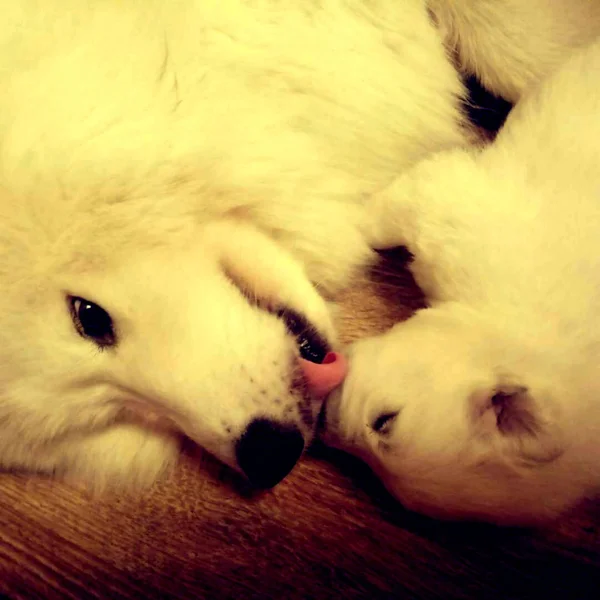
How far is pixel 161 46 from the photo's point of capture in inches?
36.2

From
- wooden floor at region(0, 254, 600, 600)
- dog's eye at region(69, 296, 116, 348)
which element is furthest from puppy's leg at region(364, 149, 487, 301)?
dog's eye at region(69, 296, 116, 348)

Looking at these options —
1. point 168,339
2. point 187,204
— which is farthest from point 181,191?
point 168,339

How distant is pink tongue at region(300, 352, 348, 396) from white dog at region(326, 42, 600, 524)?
0.06 ft

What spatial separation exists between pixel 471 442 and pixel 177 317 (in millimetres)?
464

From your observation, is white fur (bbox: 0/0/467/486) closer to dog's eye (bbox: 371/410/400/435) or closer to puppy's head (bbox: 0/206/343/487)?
puppy's head (bbox: 0/206/343/487)

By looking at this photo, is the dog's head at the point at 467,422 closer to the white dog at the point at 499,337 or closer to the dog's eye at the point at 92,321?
the white dog at the point at 499,337

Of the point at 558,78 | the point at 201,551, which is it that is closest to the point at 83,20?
the point at 558,78

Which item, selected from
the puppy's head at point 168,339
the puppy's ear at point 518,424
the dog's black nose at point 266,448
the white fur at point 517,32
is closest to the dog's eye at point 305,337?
the puppy's head at point 168,339

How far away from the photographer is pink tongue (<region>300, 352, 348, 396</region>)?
0.99 m

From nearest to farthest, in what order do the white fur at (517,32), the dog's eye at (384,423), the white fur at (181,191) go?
the white fur at (181,191) < the dog's eye at (384,423) < the white fur at (517,32)

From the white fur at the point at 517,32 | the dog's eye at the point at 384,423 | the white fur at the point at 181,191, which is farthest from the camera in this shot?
the white fur at the point at 517,32

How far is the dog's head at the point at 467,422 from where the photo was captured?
89 centimetres

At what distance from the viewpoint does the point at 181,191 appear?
3.01ft

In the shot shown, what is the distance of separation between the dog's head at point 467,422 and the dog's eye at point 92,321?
1.25 ft
